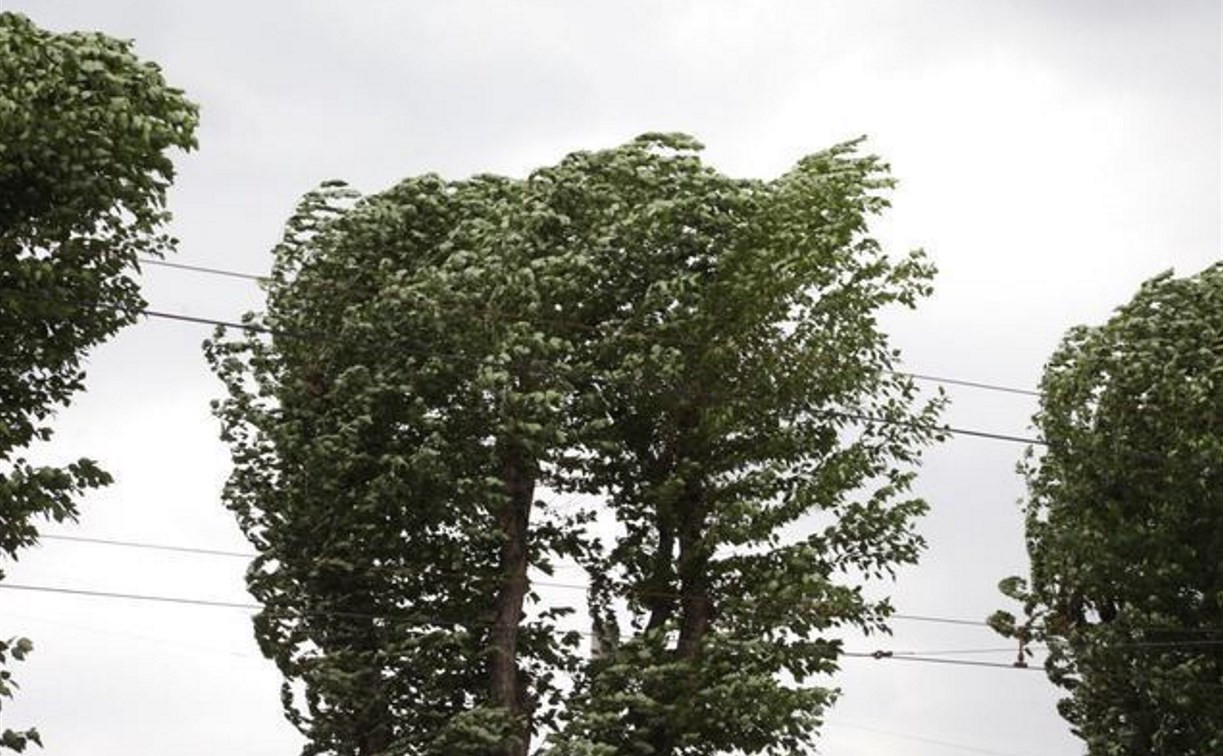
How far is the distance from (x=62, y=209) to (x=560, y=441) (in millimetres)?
9476

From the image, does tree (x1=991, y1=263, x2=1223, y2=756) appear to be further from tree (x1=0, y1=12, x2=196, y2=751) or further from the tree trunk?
tree (x1=0, y1=12, x2=196, y2=751)

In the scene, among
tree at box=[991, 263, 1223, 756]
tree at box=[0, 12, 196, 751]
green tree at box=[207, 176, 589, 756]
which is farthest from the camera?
tree at box=[991, 263, 1223, 756]

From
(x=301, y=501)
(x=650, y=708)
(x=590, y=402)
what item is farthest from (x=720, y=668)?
(x=301, y=501)

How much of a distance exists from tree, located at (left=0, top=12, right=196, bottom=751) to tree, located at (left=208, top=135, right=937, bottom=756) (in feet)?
17.7

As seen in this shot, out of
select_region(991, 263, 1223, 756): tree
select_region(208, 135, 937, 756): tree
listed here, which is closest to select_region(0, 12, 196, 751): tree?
select_region(208, 135, 937, 756): tree

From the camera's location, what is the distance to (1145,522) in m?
46.6

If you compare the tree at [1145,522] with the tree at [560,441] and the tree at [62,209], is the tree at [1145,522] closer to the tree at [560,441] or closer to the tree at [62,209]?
the tree at [560,441]

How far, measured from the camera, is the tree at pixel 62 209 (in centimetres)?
3131

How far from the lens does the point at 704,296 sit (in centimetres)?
4006

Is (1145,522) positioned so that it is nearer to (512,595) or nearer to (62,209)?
(512,595)

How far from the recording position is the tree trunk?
3859 cm

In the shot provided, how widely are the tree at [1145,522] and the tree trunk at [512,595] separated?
38.5 ft

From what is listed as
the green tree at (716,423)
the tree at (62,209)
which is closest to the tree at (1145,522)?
the green tree at (716,423)

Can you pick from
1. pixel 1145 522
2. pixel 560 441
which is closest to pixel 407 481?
pixel 560 441
